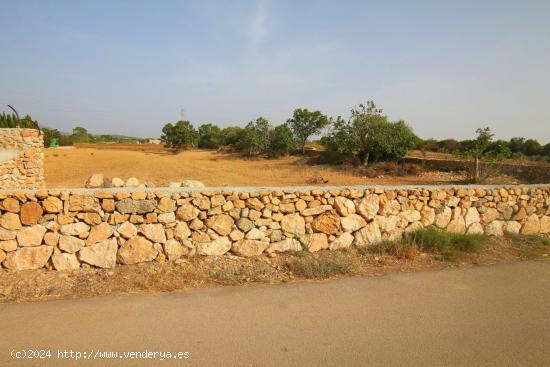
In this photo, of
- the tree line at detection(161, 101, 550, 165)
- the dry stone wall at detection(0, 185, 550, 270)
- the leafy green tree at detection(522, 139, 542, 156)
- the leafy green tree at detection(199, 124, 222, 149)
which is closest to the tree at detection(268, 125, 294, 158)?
the tree line at detection(161, 101, 550, 165)

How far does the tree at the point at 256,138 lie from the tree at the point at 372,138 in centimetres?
1073

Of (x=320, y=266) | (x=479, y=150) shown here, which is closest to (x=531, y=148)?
(x=479, y=150)

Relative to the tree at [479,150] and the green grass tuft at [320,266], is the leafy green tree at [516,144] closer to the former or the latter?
the tree at [479,150]

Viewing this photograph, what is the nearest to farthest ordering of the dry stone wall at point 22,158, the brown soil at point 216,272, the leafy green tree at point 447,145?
the brown soil at point 216,272
the dry stone wall at point 22,158
the leafy green tree at point 447,145

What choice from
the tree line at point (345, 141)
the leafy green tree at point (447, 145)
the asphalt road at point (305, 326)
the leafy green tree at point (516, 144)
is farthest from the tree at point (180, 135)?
the asphalt road at point (305, 326)

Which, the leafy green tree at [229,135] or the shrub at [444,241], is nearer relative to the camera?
the shrub at [444,241]

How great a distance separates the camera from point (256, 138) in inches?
1324

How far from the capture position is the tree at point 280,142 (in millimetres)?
32812

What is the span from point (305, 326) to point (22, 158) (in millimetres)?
11462

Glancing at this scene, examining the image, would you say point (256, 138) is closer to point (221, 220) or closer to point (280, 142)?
point (280, 142)

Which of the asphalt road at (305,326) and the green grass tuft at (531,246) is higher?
the green grass tuft at (531,246)

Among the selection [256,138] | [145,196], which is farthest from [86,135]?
[145,196]

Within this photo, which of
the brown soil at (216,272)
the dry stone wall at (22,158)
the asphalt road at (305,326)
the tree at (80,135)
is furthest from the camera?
the tree at (80,135)

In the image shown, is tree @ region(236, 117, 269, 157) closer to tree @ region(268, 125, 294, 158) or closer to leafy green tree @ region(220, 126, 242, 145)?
tree @ region(268, 125, 294, 158)
